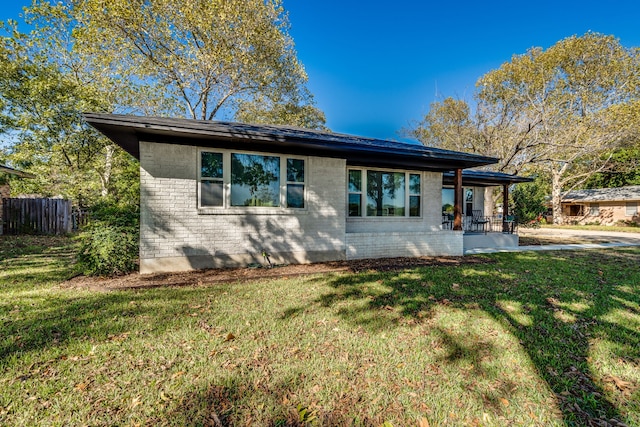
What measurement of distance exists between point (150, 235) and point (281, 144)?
3.80 m

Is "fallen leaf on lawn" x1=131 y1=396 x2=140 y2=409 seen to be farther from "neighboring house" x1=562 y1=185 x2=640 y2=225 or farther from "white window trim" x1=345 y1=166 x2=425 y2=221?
"neighboring house" x1=562 y1=185 x2=640 y2=225

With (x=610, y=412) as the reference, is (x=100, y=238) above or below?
above

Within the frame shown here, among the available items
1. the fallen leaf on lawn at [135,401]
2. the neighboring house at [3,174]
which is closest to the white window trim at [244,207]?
the fallen leaf on lawn at [135,401]

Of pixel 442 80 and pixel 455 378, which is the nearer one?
pixel 455 378

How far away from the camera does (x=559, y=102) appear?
19.0m

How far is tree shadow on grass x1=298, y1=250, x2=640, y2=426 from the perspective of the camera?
8.51 ft

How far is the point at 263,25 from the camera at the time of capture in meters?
14.5

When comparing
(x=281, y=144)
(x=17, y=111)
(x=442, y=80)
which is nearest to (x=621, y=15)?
(x=442, y=80)

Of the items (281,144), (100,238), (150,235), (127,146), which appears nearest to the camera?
(100,238)

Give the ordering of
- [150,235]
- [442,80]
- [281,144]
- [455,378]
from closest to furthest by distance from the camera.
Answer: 1. [455,378]
2. [150,235]
3. [281,144]
4. [442,80]

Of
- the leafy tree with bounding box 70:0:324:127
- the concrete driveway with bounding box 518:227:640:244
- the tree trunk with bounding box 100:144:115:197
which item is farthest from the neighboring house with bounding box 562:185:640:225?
the tree trunk with bounding box 100:144:115:197

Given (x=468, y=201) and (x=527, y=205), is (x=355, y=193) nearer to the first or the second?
(x=468, y=201)

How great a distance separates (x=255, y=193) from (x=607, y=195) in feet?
128

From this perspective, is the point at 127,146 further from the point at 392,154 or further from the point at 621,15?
the point at 621,15
